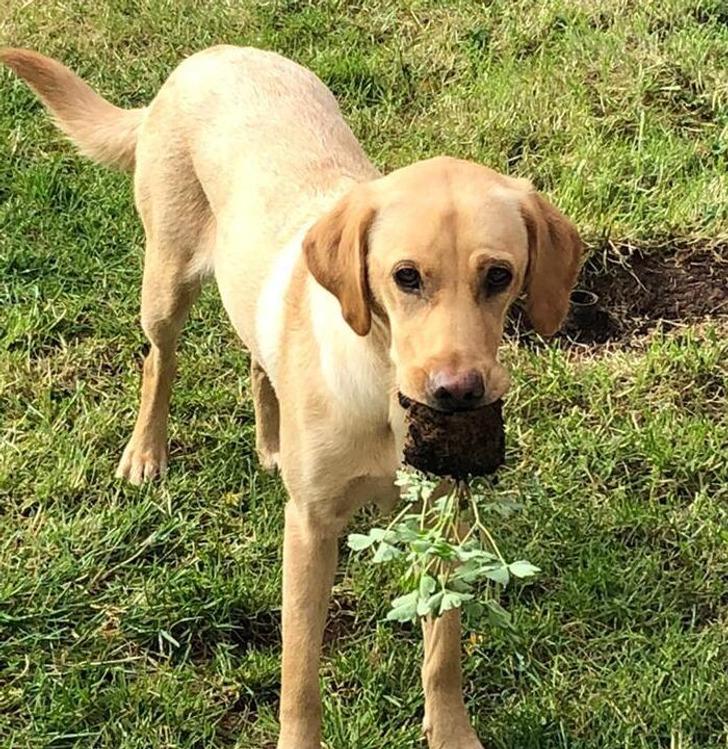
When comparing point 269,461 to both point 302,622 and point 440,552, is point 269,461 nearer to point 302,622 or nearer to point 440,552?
point 302,622

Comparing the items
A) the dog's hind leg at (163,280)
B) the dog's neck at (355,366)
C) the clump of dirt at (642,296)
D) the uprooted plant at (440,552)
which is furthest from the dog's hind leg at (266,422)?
the uprooted plant at (440,552)

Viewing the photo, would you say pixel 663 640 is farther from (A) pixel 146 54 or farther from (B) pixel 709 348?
(A) pixel 146 54

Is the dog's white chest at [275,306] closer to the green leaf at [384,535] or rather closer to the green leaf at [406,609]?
the green leaf at [384,535]

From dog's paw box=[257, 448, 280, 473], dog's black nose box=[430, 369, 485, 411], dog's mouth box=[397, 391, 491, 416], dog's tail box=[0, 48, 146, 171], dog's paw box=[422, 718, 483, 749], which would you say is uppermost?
dog's black nose box=[430, 369, 485, 411]

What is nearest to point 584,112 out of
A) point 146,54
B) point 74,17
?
point 146,54

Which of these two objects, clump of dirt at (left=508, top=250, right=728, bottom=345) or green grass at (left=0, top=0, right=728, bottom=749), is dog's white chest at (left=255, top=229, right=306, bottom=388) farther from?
clump of dirt at (left=508, top=250, right=728, bottom=345)

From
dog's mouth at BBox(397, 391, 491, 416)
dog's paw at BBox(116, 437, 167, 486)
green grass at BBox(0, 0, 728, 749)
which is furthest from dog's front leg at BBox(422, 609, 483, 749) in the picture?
dog's paw at BBox(116, 437, 167, 486)

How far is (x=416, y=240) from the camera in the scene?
2668mm

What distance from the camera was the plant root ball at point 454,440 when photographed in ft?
8.76

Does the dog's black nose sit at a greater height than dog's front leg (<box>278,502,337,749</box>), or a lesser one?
greater

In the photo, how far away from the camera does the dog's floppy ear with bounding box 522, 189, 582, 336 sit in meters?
2.87

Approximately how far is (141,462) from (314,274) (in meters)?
1.53

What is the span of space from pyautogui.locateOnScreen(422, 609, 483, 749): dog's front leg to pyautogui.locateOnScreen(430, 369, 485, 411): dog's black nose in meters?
0.93

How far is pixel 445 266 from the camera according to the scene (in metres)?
2.65
